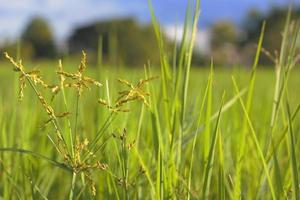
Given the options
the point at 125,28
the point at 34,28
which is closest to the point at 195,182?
the point at 125,28

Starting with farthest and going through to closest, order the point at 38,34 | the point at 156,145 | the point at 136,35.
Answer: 1. the point at 38,34
2. the point at 136,35
3. the point at 156,145

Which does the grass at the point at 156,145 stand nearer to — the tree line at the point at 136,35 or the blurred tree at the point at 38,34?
the tree line at the point at 136,35

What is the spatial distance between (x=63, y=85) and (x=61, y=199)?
0.59 meters

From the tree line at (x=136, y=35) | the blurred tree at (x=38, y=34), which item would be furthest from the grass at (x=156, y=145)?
the blurred tree at (x=38, y=34)

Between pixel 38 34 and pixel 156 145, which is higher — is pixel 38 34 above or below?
below

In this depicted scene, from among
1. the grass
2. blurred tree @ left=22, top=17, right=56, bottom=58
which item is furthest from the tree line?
the grass

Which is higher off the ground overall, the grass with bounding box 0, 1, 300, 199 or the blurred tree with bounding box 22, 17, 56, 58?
the grass with bounding box 0, 1, 300, 199

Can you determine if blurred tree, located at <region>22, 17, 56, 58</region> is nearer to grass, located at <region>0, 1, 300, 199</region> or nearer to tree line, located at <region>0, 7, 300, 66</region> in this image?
tree line, located at <region>0, 7, 300, 66</region>

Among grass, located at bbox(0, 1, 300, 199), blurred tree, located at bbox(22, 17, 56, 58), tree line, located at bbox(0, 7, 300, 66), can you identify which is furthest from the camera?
blurred tree, located at bbox(22, 17, 56, 58)

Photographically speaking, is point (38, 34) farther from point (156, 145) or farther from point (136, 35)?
point (156, 145)

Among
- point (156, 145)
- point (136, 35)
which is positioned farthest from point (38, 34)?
point (156, 145)

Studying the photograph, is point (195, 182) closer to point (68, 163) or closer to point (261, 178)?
point (261, 178)

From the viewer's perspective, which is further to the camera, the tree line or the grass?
the tree line

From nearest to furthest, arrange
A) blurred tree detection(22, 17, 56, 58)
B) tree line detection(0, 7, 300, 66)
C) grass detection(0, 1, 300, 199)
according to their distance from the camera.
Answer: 1. grass detection(0, 1, 300, 199)
2. tree line detection(0, 7, 300, 66)
3. blurred tree detection(22, 17, 56, 58)
